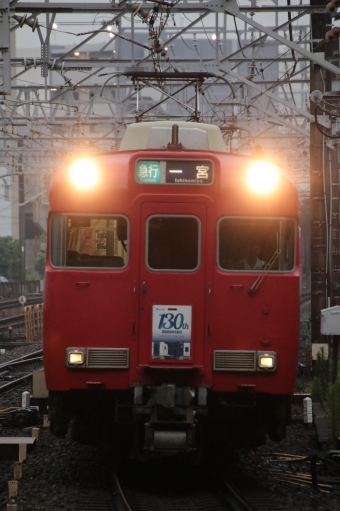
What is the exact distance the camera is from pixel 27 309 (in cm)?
2883

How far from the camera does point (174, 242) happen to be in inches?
336

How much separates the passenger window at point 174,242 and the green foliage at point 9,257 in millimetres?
49865

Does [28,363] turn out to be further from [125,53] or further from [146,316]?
[125,53]

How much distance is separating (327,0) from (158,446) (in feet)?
34.7

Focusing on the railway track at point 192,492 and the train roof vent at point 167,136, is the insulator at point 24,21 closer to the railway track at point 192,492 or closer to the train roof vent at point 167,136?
the train roof vent at point 167,136

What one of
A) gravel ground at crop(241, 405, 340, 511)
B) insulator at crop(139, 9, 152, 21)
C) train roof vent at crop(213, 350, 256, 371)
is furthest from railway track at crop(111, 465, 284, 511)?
insulator at crop(139, 9, 152, 21)

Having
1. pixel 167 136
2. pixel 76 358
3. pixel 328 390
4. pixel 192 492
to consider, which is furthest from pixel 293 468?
pixel 167 136

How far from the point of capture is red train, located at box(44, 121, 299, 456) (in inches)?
329

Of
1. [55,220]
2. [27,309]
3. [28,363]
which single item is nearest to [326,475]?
[55,220]

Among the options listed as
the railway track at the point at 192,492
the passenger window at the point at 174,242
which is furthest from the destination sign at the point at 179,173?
the railway track at the point at 192,492

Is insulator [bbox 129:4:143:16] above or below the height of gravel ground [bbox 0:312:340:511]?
above

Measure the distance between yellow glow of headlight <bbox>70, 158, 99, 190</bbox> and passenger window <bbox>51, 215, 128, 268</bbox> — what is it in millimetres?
294

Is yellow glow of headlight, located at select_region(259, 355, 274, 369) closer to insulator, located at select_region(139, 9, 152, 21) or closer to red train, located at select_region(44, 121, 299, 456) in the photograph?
red train, located at select_region(44, 121, 299, 456)

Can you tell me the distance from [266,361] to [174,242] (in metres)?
1.36
